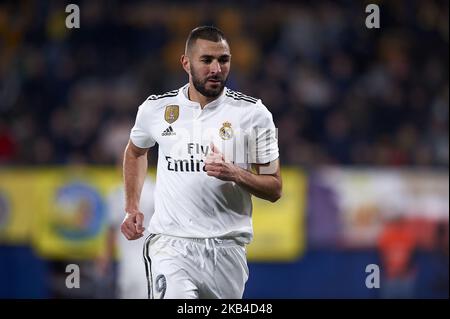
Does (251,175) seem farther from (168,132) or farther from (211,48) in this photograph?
(211,48)

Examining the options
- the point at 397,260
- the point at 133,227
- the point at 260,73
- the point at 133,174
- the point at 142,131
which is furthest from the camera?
the point at 260,73

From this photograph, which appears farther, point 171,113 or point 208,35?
point 171,113

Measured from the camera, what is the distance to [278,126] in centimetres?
1203

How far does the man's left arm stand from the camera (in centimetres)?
548

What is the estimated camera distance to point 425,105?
13.0 metres

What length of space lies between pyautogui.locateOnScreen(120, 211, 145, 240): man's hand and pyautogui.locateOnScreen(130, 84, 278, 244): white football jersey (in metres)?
0.09

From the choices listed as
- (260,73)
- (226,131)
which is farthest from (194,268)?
(260,73)

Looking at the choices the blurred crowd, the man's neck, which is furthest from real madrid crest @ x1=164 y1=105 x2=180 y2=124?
the blurred crowd

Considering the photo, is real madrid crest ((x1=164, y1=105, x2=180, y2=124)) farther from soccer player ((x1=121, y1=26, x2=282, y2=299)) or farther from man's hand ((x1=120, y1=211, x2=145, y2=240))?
man's hand ((x1=120, y1=211, x2=145, y2=240))

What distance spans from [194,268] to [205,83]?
1150 mm

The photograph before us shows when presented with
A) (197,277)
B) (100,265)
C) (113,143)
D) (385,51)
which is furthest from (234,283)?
(385,51)

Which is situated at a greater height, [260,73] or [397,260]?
[260,73]

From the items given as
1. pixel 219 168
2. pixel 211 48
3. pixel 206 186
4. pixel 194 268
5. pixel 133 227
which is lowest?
pixel 194 268

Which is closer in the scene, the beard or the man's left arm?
the man's left arm
